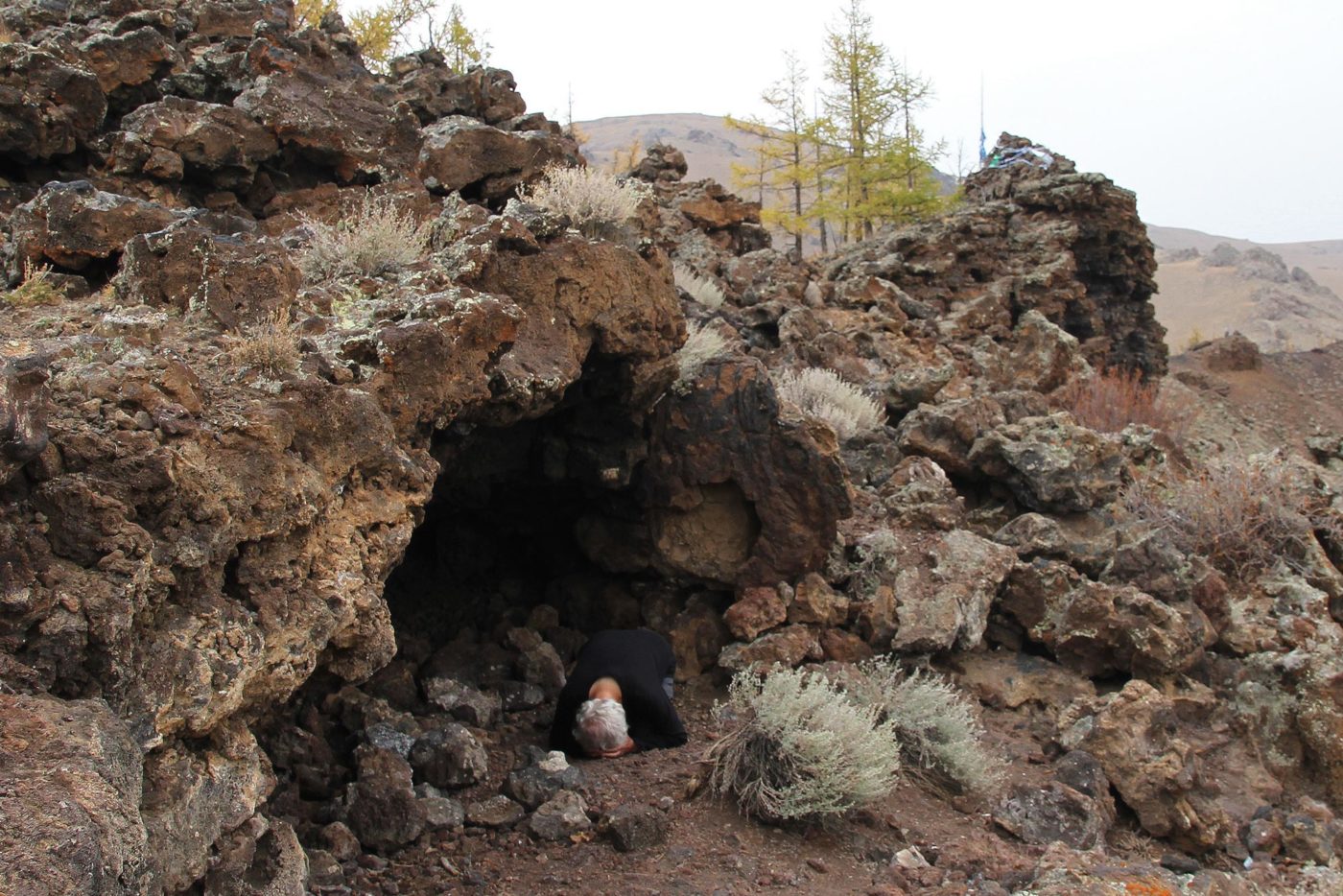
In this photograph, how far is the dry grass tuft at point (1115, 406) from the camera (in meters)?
13.0

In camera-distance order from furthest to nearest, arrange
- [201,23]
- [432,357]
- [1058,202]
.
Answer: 1. [1058,202]
2. [201,23]
3. [432,357]

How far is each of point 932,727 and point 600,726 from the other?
2020 mm

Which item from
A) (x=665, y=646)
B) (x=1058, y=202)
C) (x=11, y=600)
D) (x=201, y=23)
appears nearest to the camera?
(x=11, y=600)

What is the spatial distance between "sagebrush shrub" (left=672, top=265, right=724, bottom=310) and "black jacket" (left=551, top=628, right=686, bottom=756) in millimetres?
5994

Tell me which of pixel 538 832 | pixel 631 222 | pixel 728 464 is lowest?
pixel 538 832

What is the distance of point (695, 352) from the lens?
279 inches

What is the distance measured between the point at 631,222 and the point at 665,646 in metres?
2.77

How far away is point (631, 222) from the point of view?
6594 millimetres

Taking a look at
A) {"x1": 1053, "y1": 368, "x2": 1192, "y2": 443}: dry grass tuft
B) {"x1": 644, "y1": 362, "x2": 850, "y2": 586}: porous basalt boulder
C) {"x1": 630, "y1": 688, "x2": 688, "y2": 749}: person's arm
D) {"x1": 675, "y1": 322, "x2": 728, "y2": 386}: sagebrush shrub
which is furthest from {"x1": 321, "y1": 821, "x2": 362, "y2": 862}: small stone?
{"x1": 1053, "y1": 368, "x2": 1192, "y2": 443}: dry grass tuft

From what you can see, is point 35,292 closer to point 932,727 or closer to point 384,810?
point 384,810

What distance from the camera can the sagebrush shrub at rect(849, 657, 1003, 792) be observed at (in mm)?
5656

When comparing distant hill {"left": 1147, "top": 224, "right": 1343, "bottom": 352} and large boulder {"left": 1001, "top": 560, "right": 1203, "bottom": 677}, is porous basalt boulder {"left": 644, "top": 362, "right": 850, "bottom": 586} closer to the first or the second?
large boulder {"left": 1001, "top": 560, "right": 1203, "bottom": 677}

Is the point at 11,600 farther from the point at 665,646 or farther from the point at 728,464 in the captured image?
the point at 728,464

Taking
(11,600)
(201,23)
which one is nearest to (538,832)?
(11,600)
